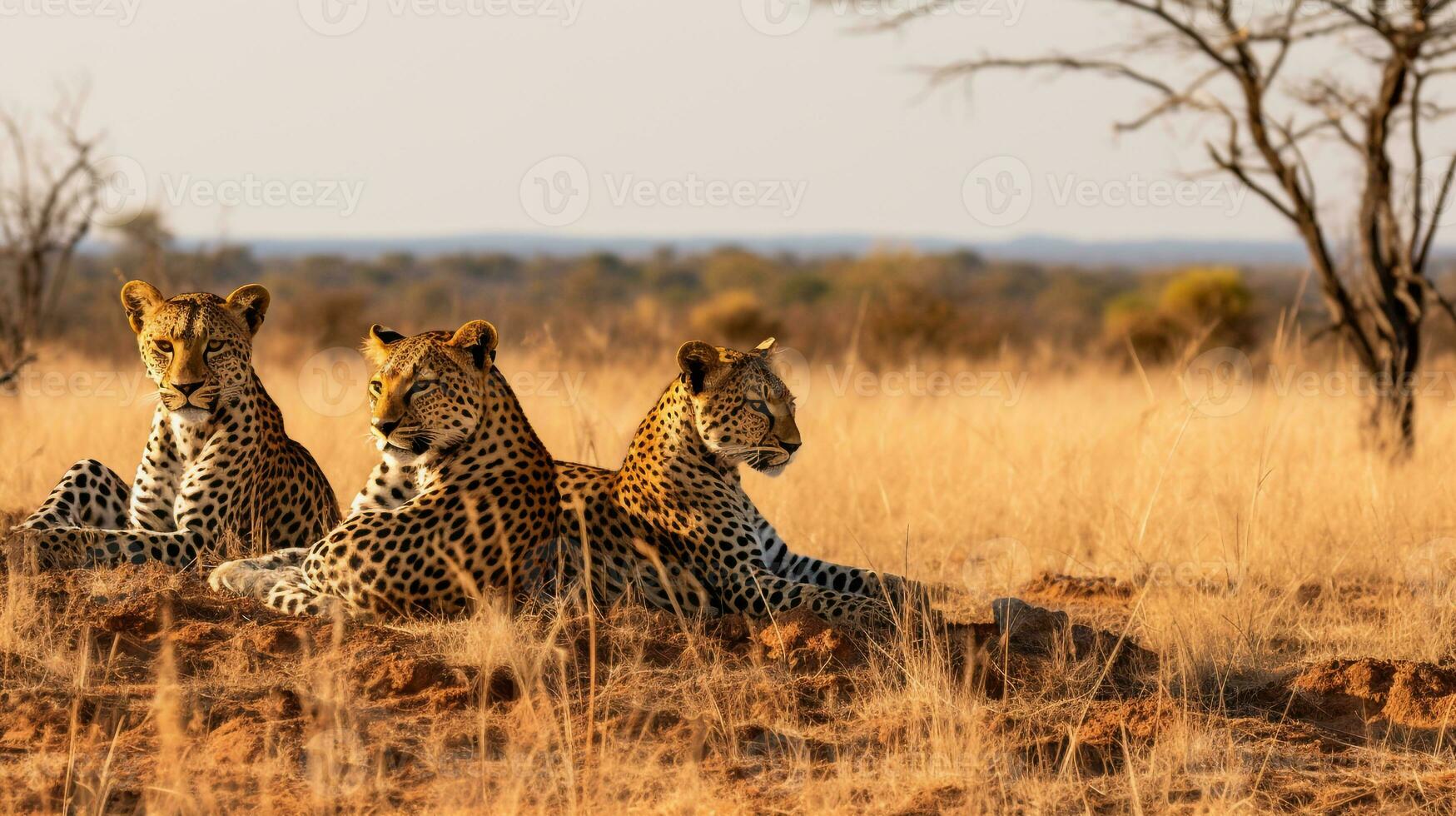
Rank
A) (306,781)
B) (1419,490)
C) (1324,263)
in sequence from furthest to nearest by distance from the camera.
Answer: (1324,263) → (1419,490) → (306,781)

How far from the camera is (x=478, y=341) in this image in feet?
17.9

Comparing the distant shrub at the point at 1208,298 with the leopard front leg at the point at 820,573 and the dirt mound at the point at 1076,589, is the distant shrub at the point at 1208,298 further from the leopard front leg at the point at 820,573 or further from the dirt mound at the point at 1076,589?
the leopard front leg at the point at 820,573

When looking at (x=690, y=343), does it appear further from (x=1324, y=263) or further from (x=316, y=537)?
(x=1324, y=263)

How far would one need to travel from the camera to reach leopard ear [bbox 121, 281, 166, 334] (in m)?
6.23

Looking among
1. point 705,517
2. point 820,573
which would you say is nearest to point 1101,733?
A: point 820,573

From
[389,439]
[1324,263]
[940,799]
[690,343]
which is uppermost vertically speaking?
[1324,263]

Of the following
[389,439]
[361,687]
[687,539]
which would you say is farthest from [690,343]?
[361,687]

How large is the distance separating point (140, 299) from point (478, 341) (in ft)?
6.04

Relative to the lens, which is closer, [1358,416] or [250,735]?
[250,735]

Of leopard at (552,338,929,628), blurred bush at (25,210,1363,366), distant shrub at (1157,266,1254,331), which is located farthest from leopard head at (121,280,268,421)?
distant shrub at (1157,266,1254,331)

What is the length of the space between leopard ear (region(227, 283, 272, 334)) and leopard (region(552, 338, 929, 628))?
157 centimetres

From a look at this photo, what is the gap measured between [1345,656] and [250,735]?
14.7 feet

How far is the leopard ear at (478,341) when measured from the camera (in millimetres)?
5434

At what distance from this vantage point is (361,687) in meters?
5.09
